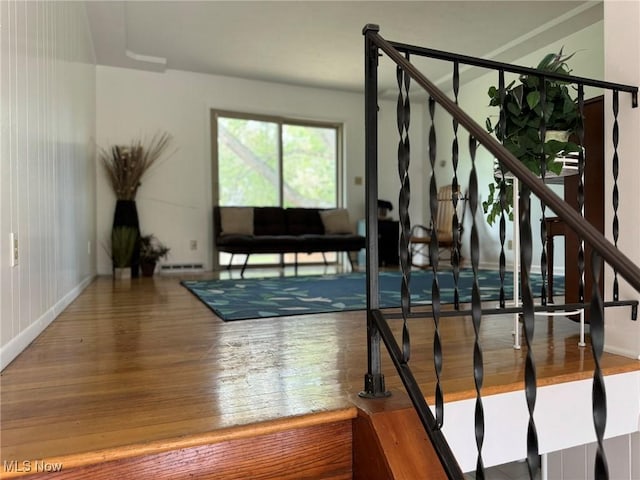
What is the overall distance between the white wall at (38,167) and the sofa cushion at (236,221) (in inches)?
84.2

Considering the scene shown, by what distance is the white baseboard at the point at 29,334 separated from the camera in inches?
58.0

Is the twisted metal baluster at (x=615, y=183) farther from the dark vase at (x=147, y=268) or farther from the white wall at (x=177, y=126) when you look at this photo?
the white wall at (x=177, y=126)

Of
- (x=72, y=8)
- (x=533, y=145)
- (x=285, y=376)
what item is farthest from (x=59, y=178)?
(x=533, y=145)

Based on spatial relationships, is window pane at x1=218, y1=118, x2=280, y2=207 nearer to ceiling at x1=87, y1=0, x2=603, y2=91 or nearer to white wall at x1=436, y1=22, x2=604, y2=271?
ceiling at x1=87, y1=0, x2=603, y2=91

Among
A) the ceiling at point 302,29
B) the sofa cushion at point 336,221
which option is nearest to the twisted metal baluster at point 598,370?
the ceiling at point 302,29

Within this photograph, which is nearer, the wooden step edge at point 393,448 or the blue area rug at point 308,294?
the wooden step edge at point 393,448

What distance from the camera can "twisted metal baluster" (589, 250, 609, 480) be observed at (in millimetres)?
736

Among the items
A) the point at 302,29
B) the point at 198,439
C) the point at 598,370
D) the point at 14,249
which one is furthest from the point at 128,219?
the point at 598,370

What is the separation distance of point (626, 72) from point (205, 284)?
128 inches

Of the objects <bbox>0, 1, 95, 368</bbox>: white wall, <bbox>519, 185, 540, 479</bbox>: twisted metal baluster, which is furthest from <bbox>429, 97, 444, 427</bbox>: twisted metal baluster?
<bbox>0, 1, 95, 368</bbox>: white wall

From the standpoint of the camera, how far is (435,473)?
3.29 ft

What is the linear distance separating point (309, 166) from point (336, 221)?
3.38 ft

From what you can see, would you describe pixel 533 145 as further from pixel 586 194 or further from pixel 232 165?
pixel 232 165

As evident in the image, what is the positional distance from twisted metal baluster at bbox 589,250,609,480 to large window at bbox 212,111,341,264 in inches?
218
